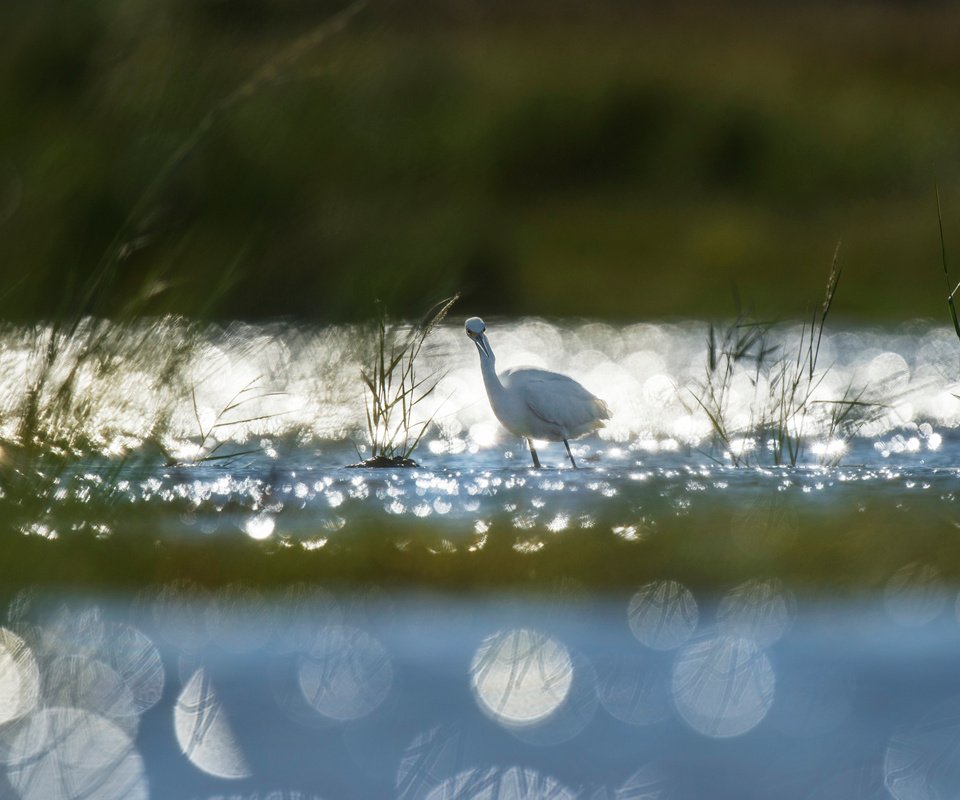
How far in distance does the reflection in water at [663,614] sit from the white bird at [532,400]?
1.84 m

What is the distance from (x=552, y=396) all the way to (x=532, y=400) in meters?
0.09

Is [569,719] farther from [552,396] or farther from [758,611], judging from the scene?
[552,396]

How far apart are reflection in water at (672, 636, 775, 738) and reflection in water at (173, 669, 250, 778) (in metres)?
0.82

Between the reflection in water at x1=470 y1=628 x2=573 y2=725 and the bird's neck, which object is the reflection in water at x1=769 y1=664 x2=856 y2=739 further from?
the bird's neck

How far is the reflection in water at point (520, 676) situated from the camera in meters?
2.42

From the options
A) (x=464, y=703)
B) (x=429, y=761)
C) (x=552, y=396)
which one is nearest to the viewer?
(x=429, y=761)

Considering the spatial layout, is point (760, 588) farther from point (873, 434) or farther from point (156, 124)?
point (873, 434)

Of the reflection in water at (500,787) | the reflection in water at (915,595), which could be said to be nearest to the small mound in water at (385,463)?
the reflection in water at (915,595)

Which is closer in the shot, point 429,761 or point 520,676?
point 429,761

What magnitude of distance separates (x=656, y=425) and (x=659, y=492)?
1.90 m

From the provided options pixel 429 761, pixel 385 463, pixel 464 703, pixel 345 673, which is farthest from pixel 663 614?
pixel 385 463

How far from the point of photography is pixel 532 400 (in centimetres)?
505

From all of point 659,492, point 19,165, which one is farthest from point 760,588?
point 19,165

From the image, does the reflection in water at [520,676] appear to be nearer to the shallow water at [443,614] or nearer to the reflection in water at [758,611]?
the shallow water at [443,614]
